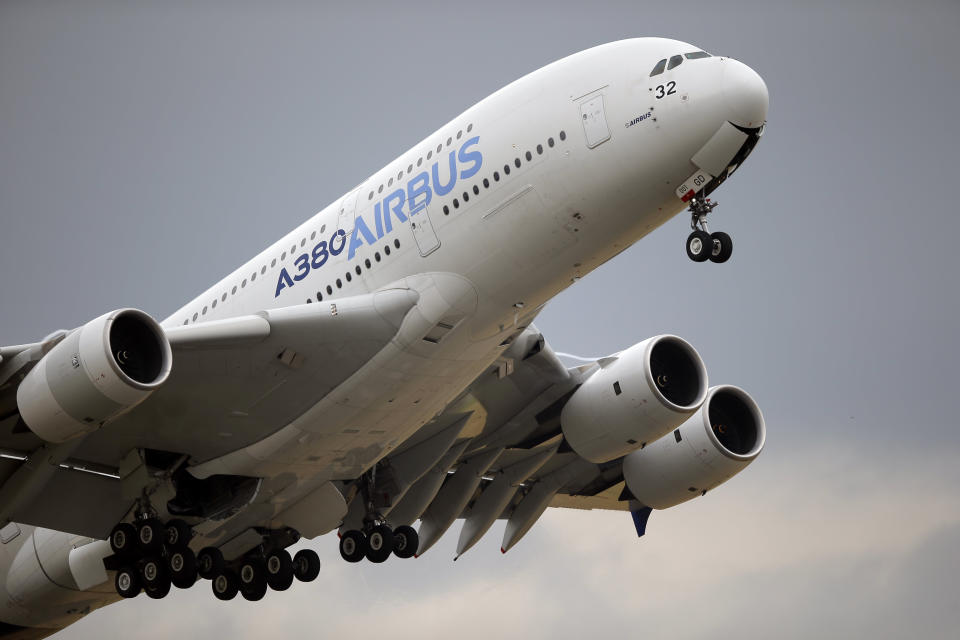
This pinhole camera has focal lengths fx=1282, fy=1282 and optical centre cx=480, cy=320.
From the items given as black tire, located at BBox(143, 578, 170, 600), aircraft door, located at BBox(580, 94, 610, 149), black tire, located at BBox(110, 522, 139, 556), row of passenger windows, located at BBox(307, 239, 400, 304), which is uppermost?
row of passenger windows, located at BBox(307, 239, 400, 304)

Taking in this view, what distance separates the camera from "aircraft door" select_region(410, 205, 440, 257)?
62.5 ft

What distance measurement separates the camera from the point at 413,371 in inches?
768

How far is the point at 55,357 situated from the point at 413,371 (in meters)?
5.21

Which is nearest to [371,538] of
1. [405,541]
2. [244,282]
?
[405,541]

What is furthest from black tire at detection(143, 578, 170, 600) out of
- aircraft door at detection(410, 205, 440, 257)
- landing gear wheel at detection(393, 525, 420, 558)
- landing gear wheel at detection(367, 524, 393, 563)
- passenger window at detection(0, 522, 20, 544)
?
aircraft door at detection(410, 205, 440, 257)

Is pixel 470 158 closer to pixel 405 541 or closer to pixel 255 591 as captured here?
pixel 405 541

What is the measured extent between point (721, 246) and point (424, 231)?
14.3 feet

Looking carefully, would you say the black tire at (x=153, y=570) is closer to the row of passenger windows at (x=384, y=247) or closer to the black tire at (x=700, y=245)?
the row of passenger windows at (x=384, y=247)

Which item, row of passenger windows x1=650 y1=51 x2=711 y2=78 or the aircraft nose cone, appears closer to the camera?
the aircraft nose cone

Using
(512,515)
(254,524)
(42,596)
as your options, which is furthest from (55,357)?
(512,515)

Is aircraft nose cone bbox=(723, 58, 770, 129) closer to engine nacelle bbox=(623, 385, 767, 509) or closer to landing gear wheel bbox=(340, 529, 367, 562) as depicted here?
engine nacelle bbox=(623, 385, 767, 509)

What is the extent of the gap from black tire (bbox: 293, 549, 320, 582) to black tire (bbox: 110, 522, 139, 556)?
11.5ft

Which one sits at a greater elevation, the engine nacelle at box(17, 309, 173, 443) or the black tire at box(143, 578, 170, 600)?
the engine nacelle at box(17, 309, 173, 443)

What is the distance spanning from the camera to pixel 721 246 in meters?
18.3
